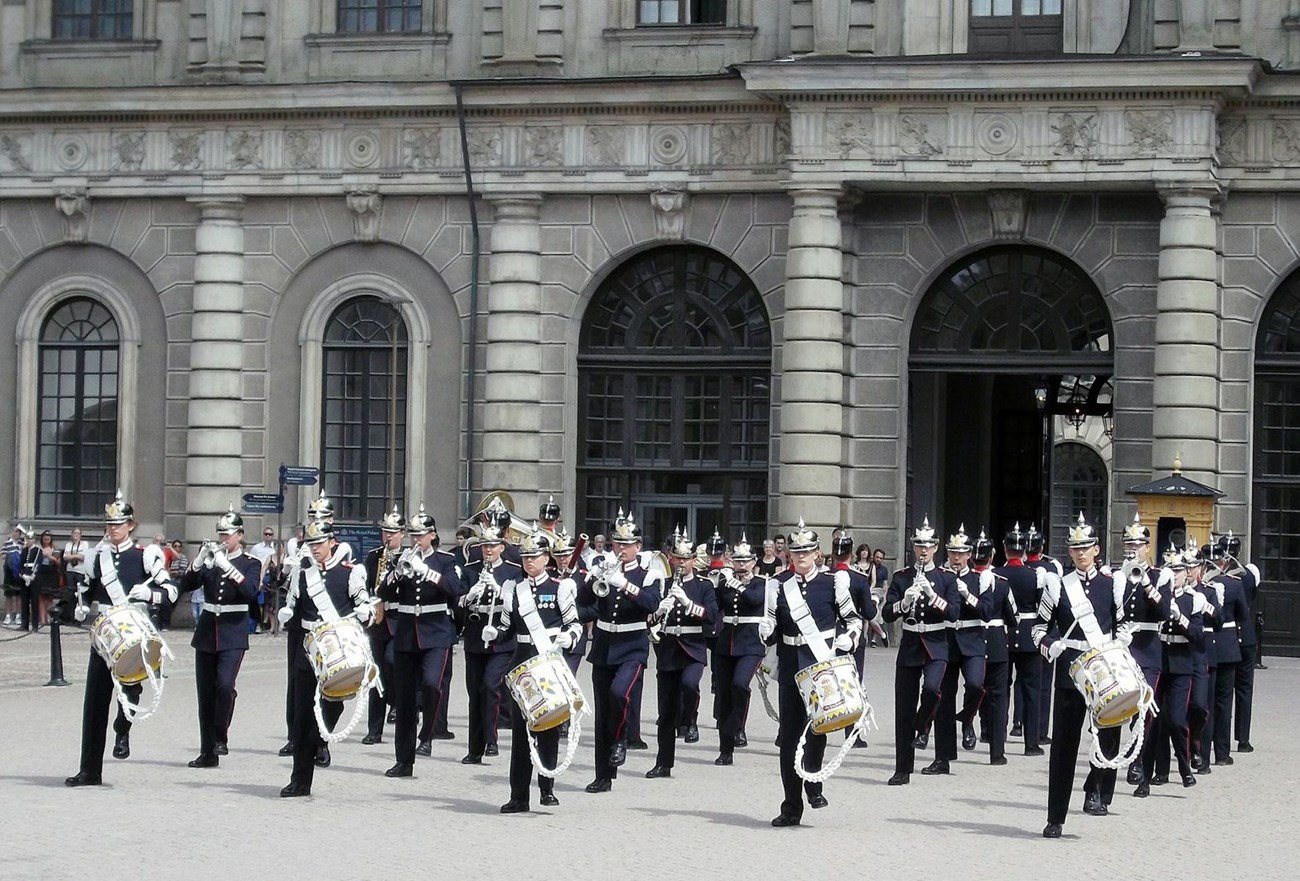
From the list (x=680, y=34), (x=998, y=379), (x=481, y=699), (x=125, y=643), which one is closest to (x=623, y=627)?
(x=481, y=699)

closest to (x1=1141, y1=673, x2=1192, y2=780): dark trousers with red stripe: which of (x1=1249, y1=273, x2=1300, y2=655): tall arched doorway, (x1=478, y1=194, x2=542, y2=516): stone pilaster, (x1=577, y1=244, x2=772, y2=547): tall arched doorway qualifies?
(x1=1249, y1=273, x2=1300, y2=655): tall arched doorway

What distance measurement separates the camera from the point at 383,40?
34406 millimetres

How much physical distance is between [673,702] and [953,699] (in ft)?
7.31

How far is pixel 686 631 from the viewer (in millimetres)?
19344

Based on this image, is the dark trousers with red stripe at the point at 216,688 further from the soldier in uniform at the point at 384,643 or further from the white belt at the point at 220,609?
the soldier in uniform at the point at 384,643

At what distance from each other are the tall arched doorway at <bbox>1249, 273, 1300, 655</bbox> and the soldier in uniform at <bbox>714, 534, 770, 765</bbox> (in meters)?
14.6

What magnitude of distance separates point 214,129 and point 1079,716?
73.1 ft

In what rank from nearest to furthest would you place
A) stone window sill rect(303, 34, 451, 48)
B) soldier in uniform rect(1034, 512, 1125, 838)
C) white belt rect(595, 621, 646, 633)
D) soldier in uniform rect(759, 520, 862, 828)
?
1. soldier in uniform rect(1034, 512, 1125, 838)
2. soldier in uniform rect(759, 520, 862, 828)
3. white belt rect(595, 621, 646, 633)
4. stone window sill rect(303, 34, 451, 48)

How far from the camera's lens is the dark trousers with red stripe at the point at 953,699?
18.6 m

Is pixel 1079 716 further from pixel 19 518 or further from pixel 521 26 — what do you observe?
pixel 19 518

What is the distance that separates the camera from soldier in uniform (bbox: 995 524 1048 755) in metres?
20.4

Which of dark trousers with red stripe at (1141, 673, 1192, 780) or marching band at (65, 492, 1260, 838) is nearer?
marching band at (65, 492, 1260, 838)

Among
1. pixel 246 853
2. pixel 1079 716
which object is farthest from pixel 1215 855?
pixel 246 853

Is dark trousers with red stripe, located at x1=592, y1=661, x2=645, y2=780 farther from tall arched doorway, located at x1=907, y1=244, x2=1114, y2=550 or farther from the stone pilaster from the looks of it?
tall arched doorway, located at x1=907, y1=244, x2=1114, y2=550
